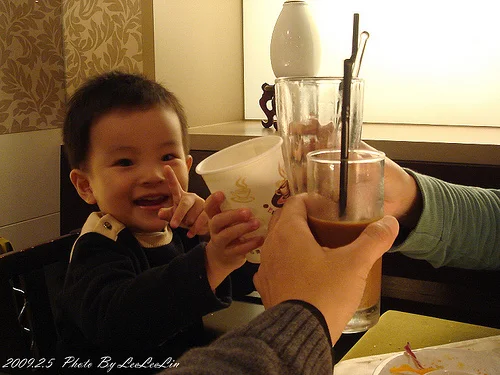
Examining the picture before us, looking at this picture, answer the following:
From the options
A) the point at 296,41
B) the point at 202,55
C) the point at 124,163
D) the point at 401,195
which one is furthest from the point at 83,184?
the point at 202,55

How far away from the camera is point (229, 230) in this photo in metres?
0.84

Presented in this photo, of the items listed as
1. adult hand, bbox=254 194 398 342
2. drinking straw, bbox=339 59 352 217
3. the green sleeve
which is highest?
drinking straw, bbox=339 59 352 217

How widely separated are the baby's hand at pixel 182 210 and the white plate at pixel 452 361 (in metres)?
0.41

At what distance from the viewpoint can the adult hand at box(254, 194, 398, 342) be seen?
57 cm

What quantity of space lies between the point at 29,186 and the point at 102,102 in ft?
2.81

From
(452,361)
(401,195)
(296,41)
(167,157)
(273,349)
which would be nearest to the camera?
(273,349)

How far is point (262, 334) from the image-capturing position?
0.54 metres

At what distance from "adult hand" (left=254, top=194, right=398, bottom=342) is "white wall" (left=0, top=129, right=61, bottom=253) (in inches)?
58.7

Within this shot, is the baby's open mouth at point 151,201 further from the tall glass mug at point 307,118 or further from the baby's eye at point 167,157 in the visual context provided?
the tall glass mug at point 307,118

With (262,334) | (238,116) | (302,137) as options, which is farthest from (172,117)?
(238,116)

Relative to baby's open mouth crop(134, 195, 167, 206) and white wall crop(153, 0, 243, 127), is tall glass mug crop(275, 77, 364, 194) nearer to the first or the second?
baby's open mouth crop(134, 195, 167, 206)

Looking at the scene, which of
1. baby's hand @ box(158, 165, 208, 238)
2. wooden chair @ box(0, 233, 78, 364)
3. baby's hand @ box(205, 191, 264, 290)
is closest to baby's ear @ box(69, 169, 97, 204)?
wooden chair @ box(0, 233, 78, 364)

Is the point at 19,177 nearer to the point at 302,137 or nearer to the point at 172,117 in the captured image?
the point at 172,117

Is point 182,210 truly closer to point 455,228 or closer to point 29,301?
point 29,301
